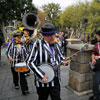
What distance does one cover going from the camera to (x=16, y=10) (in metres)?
17.6

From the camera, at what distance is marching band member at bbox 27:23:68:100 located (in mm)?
2033

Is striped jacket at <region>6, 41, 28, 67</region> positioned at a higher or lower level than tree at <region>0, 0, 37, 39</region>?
lower

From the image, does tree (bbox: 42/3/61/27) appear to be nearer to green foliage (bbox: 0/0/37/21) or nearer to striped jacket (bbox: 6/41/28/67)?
green foliage (bbox: 0/0/37/21)

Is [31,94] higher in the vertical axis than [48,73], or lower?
lower

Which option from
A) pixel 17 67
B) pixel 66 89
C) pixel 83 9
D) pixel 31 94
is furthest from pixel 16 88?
pixel 83 9

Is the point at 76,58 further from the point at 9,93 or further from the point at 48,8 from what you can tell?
the point at 48,8

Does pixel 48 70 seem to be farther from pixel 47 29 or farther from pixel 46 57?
pixel 47 29

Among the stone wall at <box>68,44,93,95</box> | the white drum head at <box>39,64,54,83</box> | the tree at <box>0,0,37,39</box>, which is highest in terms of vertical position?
the tree at <box>0,0,37,39</box>

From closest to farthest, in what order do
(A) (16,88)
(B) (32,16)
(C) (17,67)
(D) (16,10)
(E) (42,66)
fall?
1. (E) (42,66)
2. (C) (17,67)
3. (A) (16,88)
4. (B) (32,16)
5. (D) (16,10)

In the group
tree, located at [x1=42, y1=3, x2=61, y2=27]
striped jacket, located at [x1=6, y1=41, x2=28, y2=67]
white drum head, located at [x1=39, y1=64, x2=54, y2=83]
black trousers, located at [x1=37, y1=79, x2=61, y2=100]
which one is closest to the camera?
white drum head, located at [x1=39, y1=64, x2=54, y2=83]

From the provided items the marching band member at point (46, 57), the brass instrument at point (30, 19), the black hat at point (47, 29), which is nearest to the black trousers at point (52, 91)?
the marching band member at point (46, 57)

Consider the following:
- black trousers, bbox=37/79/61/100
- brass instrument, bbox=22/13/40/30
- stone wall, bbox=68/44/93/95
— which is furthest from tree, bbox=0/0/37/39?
black trousers, bbox=37/79/61/100

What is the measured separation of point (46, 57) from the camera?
2057mm

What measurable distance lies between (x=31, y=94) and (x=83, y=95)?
1396mm
